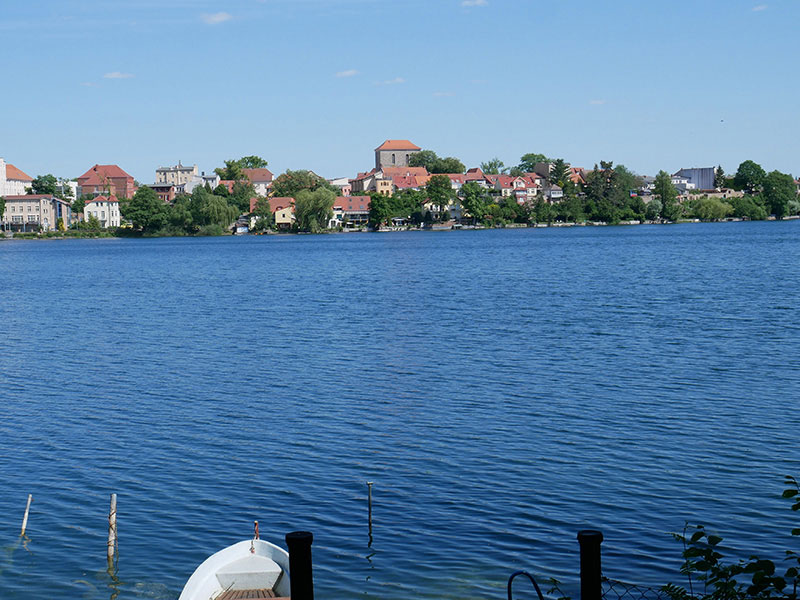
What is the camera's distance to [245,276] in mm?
84938

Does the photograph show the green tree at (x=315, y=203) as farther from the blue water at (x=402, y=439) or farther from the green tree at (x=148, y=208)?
the blue water at (x=402, y=439)

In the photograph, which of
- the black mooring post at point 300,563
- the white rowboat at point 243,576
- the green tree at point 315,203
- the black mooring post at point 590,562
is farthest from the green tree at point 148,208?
the black mooring post at point 590,562

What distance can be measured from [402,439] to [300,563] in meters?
15.0

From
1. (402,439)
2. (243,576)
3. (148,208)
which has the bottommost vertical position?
(402,439)

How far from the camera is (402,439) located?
874 inches

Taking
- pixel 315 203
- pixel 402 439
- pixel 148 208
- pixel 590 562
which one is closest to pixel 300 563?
pixel 590 562

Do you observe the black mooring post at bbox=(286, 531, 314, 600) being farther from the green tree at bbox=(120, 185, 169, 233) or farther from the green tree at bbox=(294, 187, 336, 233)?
the green tree at bbox=(120, 185, 169, 233)

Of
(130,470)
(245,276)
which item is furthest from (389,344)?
(245,276)

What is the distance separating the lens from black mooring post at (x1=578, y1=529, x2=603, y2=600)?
23.5 feet

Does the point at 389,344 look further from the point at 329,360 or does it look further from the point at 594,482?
the point at 594,482

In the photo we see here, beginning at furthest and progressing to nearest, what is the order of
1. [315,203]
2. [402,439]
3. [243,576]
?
[315,203] → [402,439] → [243,576]

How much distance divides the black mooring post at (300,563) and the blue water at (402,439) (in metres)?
6.49

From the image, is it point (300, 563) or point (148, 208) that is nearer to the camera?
point (300, 563)

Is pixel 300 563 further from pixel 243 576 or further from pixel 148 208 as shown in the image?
pixel 148 208
